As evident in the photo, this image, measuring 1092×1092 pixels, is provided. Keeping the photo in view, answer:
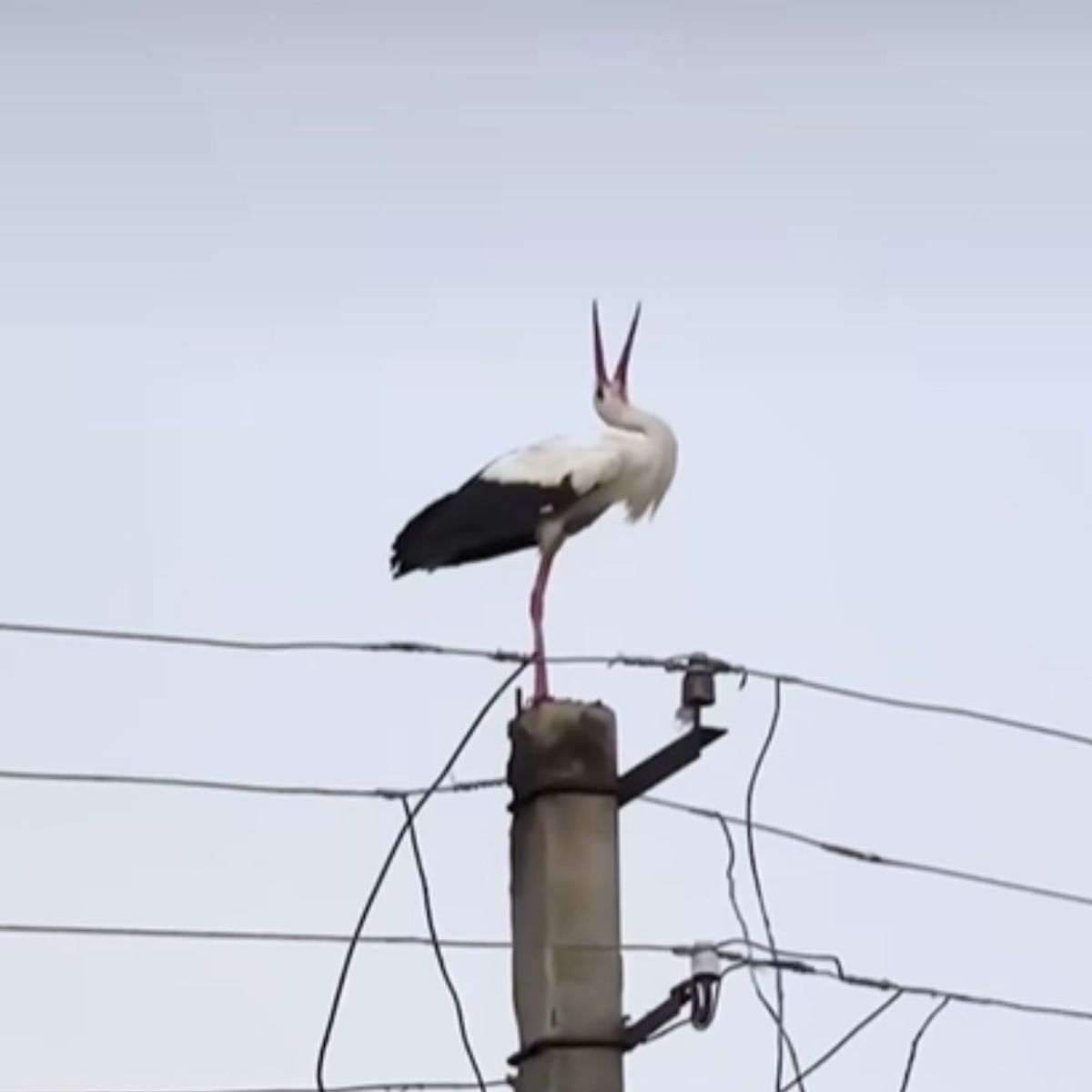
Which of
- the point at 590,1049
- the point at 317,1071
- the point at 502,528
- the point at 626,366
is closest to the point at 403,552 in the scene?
the point at 502,528

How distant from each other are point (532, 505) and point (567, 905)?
7.82 feet

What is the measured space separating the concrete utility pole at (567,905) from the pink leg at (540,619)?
0.28 m

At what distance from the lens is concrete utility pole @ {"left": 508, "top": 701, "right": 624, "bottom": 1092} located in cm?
485

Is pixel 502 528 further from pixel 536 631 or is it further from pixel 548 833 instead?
pixel 548 833

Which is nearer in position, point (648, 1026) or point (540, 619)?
point (648, 1026)

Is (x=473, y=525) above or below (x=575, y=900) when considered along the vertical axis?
above

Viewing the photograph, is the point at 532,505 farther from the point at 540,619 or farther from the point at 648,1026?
the point at 648,1026

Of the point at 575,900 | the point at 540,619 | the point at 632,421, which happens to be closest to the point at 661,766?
the point at 575,900

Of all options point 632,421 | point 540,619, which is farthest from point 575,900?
point 632,421

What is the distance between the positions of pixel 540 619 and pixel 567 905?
1841mm

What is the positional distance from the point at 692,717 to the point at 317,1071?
1.15m

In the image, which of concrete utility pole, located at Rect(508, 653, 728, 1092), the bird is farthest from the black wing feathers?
concrete utility pole, located at Rect(508, 653, 728, 1092)

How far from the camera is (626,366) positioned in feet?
26.9

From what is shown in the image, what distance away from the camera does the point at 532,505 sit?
7.12 m
